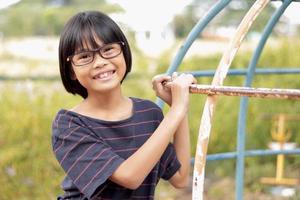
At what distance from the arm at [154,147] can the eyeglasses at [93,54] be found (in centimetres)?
16

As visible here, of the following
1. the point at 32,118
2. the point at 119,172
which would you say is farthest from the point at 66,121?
the point at 32,118

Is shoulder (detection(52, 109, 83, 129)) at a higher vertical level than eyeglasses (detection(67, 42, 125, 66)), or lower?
lower

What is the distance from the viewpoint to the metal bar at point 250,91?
1.18m

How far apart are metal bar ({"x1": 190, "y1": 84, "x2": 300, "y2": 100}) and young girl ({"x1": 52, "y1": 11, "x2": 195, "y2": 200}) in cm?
9

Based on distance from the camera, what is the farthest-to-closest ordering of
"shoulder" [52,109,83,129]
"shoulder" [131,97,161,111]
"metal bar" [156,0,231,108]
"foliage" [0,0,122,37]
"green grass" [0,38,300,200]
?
"foliage" [0,0,122,37] < "green grass" [0,38,300,200] < "metal bar" [156,0,231,108] < "shoulder" [131,97,161,111] < "shoulder" [52,109,83,129]

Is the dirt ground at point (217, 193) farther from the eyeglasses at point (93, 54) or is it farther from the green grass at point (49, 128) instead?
the eyeglasses at point (93, 54)

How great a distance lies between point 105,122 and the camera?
4.78 feet

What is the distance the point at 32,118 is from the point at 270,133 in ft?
5.37

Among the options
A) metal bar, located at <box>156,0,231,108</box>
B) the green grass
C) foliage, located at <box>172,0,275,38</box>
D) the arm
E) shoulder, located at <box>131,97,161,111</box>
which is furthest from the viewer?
foliage, located at <box>172,0,275,38</box>

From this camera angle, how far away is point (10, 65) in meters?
7.44

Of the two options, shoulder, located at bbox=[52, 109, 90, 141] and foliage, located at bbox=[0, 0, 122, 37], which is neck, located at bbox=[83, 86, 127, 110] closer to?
shoulder, located at bbox=[52, 109, 90, 141]

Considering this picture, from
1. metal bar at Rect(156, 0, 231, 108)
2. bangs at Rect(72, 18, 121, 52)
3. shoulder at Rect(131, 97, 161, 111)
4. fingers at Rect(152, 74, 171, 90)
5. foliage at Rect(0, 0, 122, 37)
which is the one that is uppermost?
foliage at Rect(0, 0, 122, 37)

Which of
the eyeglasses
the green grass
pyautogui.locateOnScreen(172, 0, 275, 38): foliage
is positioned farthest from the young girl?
pyautogui.locateOnScreen(172, 0, 275, 38): foliage

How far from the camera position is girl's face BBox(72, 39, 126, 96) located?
4.61 feet
